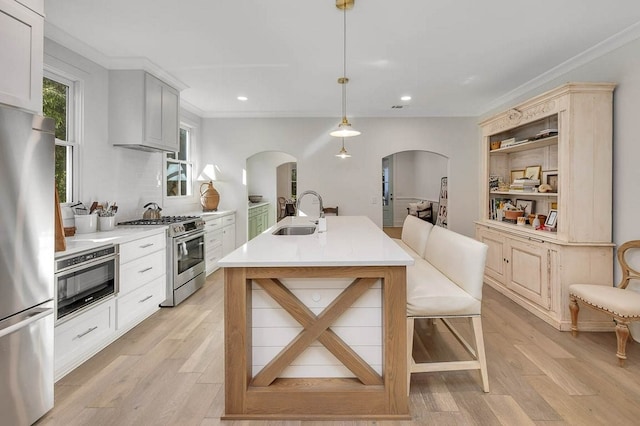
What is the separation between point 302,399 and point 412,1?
2723 mm

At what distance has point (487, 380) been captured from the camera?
2084 mm

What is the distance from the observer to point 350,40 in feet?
9.73

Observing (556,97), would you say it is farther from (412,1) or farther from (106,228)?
(106,228)

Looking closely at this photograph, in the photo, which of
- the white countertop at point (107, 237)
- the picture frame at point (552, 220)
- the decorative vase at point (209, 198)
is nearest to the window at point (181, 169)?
the decorative vase at point (209, 198)

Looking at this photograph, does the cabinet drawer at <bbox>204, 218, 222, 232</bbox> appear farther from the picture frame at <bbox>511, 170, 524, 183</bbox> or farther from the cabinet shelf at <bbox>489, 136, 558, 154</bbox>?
the picture frame at <bbox>511, 170, 524, 183</bbox>

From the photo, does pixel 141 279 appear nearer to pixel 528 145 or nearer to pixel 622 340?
pixel 622 340

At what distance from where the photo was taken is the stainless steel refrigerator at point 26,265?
160 cm

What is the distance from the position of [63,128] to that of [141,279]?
1557mm

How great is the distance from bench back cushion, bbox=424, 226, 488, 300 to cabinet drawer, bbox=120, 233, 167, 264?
8.57ft

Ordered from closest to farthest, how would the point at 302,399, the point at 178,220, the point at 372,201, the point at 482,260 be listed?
the point at 302,399
the point at 482,260
the point at 178,220
the point at 372,201

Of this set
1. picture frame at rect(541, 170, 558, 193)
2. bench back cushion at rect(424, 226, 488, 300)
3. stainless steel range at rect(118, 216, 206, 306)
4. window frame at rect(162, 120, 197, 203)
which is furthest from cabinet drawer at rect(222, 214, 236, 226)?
picture frame at rect(541, 170, 558, 193)

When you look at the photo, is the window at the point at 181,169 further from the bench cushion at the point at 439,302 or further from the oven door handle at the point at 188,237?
the bench cushion at the point at 439,302

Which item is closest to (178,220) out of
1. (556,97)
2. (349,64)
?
(349,64)

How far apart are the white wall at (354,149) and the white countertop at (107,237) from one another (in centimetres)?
258
